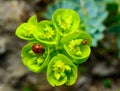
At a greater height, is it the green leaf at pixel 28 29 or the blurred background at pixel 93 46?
the green leaf at pixel 28 29

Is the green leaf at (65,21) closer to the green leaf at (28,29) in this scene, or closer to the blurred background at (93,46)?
the green leaf at (28,29)

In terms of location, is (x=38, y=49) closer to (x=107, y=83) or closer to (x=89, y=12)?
(x=89, y=12)

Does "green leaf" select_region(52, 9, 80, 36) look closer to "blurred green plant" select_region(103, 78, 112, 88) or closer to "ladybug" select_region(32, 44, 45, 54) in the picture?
"ladybug" select_region(32, 44, 45, 54)

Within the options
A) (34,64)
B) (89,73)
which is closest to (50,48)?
(34,64)

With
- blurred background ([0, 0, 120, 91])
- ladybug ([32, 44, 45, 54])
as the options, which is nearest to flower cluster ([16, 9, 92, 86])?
ladybug ([32, 44, 45, 54])

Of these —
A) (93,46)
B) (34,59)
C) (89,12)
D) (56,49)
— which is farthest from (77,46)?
(89,12)

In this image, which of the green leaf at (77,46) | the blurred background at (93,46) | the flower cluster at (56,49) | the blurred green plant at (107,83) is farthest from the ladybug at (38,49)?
the blurred green plant at (107,83)

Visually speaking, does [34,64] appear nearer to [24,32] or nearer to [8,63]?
[24,32]
